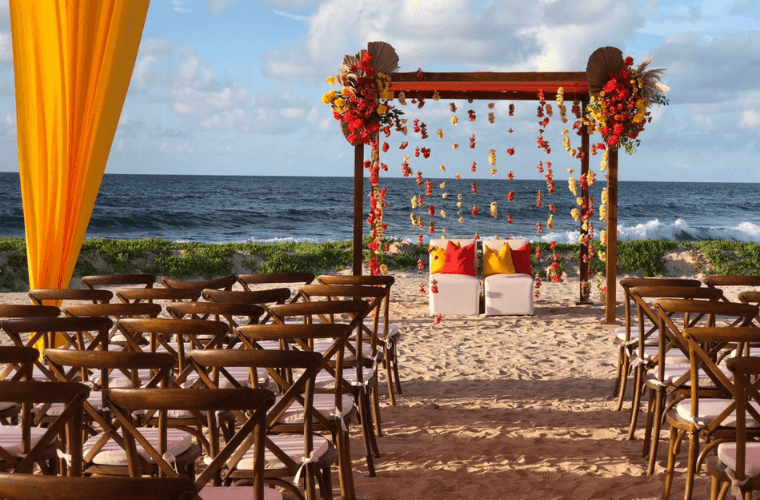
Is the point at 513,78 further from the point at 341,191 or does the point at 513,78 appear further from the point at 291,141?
the point at 341,191

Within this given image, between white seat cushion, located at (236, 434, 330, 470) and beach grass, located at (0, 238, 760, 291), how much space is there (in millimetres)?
9611

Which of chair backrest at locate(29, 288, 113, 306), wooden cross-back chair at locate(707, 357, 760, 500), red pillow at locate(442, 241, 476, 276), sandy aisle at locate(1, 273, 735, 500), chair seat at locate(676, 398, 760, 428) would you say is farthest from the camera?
red pillow at locate(442, 241, 476, 276)

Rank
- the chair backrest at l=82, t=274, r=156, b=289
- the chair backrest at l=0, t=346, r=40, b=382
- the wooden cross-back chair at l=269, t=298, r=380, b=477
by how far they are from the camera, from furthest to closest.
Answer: the chair backrest at l=82, t=274, r=156, b=289 < the wooden cross-back chair at l=269, t=298, r=380, b=477 < the chair backrest at l=0, t=346, r=40, b=382

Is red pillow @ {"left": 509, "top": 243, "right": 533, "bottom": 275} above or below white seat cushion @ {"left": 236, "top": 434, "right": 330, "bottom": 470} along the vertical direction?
above

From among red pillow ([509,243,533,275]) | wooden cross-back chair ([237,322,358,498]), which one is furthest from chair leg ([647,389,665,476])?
red pillow ([509,243,533,275])

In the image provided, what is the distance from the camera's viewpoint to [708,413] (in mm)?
2850

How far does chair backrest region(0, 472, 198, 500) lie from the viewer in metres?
1.17

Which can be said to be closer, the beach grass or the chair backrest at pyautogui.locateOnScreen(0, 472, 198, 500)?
the chair backrest at pyautogui.locateOnScreen(0, 472, 198, 500)

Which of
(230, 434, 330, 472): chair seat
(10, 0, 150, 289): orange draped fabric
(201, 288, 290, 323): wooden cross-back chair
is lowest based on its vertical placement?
(230, 434, 330, 472): chair seat

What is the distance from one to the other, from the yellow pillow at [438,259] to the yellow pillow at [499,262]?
510mm

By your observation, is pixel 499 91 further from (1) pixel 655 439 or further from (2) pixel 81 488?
(2) pixel 81 488

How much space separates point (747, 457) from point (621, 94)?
5.13m

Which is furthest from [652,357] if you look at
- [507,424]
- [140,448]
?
[140,448]

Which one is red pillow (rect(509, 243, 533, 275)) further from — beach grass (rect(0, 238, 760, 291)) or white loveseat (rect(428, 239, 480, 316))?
beach grass (rect(0, 238, 760, 291))
